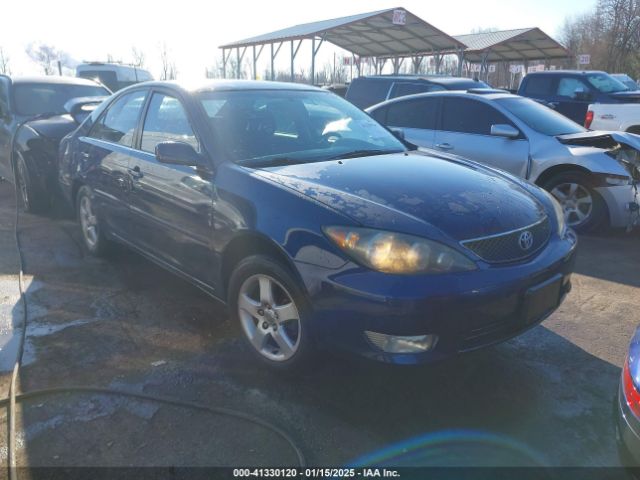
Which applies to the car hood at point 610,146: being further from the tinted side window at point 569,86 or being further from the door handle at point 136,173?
the tinted side window at point 569,86

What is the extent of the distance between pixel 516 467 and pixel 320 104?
2773mm

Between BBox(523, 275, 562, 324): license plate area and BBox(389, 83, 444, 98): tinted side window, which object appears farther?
BBox(389, 83, 444, 98): tinted side window

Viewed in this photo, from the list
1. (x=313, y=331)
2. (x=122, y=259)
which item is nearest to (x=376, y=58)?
(x=122, y=259)

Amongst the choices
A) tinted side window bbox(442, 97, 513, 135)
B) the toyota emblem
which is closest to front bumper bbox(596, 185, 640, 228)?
tinted side window bbox(442, 97, 513, 135)

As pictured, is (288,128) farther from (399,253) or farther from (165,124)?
(399,253)

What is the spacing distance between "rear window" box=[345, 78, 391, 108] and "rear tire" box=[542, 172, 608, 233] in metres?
4.78

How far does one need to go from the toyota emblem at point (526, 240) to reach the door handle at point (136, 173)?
2.53 metres

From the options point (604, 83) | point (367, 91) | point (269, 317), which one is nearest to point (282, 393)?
point (269, 317)

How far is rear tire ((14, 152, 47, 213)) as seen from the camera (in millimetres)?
6047

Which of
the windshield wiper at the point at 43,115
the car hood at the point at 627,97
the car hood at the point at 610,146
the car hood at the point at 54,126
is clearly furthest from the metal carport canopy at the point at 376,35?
the car hood at the point at 610,146

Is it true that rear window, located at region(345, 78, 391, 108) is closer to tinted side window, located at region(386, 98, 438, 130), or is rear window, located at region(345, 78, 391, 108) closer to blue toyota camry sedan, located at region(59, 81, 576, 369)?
tinted side window, located at region(386, 98, 438, 130)

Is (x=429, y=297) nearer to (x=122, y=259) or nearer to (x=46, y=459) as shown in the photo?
(x=46, y=459)

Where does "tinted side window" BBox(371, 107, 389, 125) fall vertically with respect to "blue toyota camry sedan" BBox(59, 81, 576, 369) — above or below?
above

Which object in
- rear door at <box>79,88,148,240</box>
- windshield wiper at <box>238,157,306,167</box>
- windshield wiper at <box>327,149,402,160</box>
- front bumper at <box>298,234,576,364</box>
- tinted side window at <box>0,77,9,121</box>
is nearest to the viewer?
front bumper at <box>298,234,576,364</box>
